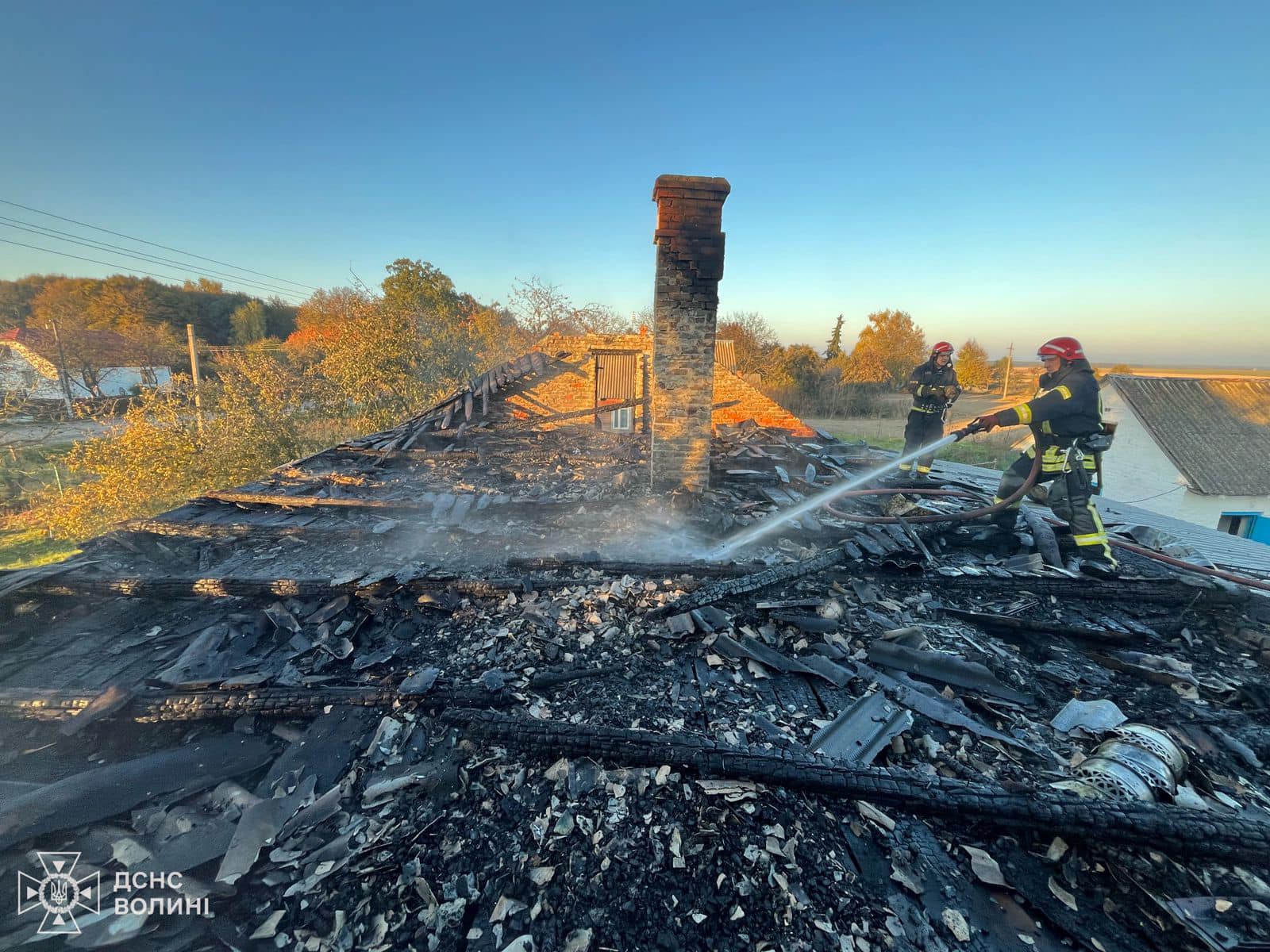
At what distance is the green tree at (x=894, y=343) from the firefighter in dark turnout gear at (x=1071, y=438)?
34.6 m

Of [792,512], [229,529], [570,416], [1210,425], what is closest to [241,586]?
[229,529]

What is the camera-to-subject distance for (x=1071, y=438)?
442 centimetres

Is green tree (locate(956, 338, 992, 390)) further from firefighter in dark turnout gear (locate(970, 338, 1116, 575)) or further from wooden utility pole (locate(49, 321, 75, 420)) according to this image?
wooden utility pole (locate(49, 321, 75, 420))

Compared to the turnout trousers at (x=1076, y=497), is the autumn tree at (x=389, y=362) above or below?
above

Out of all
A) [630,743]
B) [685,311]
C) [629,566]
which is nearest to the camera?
[630,743]

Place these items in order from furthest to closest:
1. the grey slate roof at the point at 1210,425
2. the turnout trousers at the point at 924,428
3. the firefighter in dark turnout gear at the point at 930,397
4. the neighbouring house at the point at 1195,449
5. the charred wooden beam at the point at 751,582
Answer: the grey slate roof at the point at 1210,425
the neighbouring house at the point at 1195,449
the turnout trousers at the point at 924,428
the firefighter in dark turnout gear at the point at 930,397
the charred wooden beam at the point at 751,582

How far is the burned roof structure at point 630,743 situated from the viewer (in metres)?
1.74

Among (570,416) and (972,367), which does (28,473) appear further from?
(972,367)

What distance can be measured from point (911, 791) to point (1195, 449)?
2357 centimetres

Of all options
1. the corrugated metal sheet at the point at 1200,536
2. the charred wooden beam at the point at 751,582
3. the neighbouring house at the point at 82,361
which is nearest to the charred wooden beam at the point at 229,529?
the charred wooden beam at the point at 751,582

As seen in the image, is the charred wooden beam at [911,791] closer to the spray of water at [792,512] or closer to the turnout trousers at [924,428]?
the spray of water at [792,512]

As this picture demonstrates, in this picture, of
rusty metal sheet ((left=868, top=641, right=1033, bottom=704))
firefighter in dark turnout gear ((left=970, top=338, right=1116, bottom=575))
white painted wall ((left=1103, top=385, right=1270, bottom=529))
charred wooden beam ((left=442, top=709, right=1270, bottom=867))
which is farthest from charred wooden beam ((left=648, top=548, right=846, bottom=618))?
white painted wall ((left=1103, top=385, right=1270, bottom=529))

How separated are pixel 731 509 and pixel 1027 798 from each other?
368 centimetres

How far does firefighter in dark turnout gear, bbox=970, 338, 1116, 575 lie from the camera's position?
4.31m
